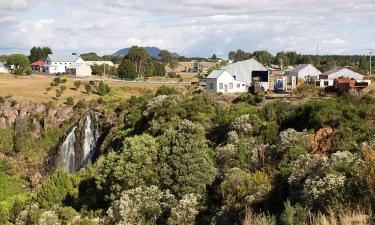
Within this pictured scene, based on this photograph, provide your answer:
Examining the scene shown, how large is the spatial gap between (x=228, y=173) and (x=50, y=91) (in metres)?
59.5

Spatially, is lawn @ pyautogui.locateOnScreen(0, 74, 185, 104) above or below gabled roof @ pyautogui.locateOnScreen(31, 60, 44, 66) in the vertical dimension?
below

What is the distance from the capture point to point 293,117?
1485 inches

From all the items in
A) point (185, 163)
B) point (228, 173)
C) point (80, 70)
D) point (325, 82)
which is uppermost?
point (80, 70)

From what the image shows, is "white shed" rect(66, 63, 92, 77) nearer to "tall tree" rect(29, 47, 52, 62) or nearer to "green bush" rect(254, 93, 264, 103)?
"tall tree" rect(29, 47, 52, 62)

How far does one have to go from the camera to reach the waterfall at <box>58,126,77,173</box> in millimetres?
57875

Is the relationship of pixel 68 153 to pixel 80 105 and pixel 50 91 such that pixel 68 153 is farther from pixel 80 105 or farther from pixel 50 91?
pixel 50 91

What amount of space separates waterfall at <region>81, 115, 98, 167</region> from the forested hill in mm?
12887

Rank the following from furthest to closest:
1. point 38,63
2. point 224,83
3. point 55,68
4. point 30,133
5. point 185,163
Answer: point 38,63 < point 55,68 < point 30,133 < point 224,83 < point 185,163

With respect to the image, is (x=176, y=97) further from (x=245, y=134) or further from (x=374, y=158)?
(x=374, y=158)

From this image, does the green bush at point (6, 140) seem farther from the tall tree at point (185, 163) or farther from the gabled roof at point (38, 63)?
the gabled roof at point (38, 63)

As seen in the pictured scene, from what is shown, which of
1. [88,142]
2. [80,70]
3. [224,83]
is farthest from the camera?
[80,70]

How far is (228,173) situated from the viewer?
87.2ft

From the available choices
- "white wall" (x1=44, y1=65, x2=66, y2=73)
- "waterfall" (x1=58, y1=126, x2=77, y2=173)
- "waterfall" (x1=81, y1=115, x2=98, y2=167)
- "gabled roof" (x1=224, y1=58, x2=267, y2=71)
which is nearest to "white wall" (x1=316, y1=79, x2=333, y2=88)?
"gabled roof" (x1=224, y1=58, x2=267, y2=71)

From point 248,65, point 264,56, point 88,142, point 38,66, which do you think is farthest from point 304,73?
point 38,66
